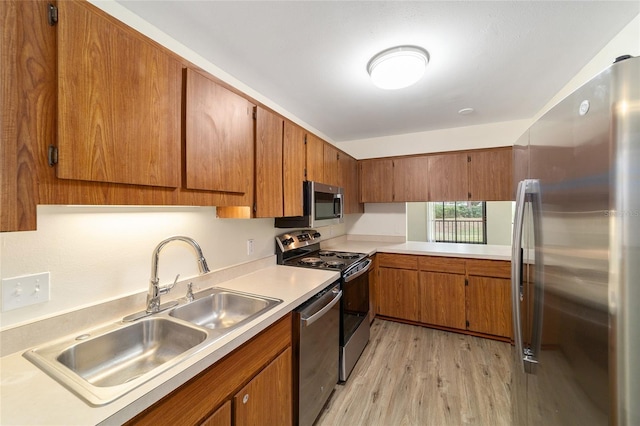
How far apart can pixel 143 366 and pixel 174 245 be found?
63 cm

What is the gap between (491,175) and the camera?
2.94 m

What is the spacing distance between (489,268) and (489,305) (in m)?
0.40

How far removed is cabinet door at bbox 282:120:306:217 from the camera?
1.92 m

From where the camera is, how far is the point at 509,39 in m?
1.54

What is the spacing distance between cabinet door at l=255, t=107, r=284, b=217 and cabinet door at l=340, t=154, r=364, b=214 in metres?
1.31

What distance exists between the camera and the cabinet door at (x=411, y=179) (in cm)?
325

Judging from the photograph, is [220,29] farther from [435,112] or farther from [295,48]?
[435,112]

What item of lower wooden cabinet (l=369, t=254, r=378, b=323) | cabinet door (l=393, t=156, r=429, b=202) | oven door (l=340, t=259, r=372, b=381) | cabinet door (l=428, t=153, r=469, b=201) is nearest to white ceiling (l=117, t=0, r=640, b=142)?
cabinet door (l=428, t=153, r=469, b=201)

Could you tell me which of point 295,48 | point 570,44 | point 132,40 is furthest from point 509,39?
point 132,40

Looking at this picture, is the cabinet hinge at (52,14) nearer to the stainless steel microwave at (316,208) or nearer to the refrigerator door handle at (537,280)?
the stainless steel microwave at (316,208)

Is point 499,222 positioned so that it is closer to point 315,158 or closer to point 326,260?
point 326,260

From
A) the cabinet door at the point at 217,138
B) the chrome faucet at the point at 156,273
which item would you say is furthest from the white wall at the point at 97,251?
the cabinet door at the point at 217,138

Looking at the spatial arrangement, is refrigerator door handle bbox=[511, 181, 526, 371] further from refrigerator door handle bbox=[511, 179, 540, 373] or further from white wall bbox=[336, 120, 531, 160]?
white wall bbox=[336, 120, 531, 160]

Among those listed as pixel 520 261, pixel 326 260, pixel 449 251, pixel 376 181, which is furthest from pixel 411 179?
pixel 520 261
